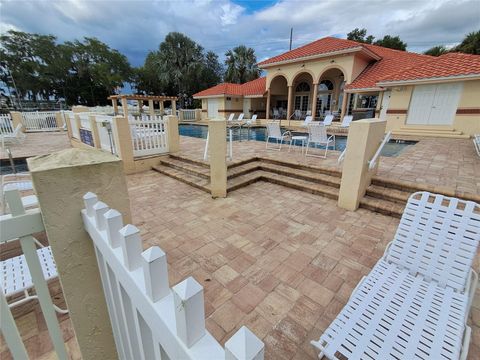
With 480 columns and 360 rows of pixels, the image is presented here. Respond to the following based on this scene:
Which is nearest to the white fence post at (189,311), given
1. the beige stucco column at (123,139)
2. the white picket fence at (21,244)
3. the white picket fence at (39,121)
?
the white picket fence at (21,244)

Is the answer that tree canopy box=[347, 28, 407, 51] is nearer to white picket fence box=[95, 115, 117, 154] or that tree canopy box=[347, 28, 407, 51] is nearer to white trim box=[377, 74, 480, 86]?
white trim box=[377, 74, 480, 86]

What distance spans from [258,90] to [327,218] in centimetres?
1869

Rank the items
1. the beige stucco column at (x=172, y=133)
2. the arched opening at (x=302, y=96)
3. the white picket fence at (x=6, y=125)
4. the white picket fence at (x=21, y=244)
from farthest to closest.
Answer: the arched opening at (x=302, y=96), the white picket fence at (x=6, y=125), the beige stucco column at (x=172, y=133), the white picket fence at (x=21, y=244)

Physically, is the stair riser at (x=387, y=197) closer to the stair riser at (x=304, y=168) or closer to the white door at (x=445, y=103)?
the stair riser at (x=304, y=168)

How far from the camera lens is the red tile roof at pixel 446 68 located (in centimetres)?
921

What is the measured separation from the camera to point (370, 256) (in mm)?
2643

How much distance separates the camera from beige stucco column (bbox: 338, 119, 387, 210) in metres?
3.42

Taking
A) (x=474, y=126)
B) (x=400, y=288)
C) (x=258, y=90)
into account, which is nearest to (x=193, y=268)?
(x=400, y=288)

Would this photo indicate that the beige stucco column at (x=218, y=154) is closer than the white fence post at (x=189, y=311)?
No

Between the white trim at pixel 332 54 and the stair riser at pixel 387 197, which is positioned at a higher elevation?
the white trim at pixel 332 54

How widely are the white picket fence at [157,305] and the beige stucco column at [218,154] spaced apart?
2.95m

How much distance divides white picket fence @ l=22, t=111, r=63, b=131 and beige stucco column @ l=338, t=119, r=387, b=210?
17848 mm

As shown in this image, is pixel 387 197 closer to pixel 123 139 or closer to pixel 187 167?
pixel 187 167

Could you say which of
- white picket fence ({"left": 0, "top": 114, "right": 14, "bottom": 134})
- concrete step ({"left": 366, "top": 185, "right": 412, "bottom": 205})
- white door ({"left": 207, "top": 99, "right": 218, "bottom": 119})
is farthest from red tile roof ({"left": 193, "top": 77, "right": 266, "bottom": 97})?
concrete step ({"left": 366, "top": 185, "right": 412, "bottom": 205})
